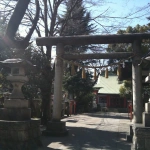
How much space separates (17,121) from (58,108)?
333 cm

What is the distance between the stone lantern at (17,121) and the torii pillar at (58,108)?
6.47ft

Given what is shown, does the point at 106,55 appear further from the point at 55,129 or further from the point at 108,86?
the point at 108,86

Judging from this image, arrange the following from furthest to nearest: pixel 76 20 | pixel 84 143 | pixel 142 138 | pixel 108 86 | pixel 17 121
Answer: pixel 108 86
pixel 76 20
pixel 84 143
pixel 17 121
pixel 142 138

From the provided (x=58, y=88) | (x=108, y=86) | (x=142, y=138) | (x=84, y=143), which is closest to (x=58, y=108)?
(x=58, y=88)

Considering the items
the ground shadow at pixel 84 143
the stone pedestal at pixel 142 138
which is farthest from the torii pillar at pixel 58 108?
the stone pedestal at pixel 142 138

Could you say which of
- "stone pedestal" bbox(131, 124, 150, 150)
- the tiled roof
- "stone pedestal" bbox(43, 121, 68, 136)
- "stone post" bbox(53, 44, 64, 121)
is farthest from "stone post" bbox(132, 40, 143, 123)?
the tiled roof

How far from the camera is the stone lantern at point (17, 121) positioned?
280 inches

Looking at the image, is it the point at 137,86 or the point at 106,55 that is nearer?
the point at 137,86

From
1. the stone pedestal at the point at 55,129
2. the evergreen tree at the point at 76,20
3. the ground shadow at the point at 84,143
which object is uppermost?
the evergreen tree at the point at 76,20

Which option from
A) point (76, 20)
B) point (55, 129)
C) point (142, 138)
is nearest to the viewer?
point (142, 138)

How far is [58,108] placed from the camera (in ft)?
33.8

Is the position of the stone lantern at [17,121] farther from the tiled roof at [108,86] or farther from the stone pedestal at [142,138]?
the tiled roof at [108,86]

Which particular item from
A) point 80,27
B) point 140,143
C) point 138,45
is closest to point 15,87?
point 140,143

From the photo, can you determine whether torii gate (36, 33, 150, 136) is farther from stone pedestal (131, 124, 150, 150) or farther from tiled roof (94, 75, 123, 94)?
tiled roof (94, 75, 123, 94)
